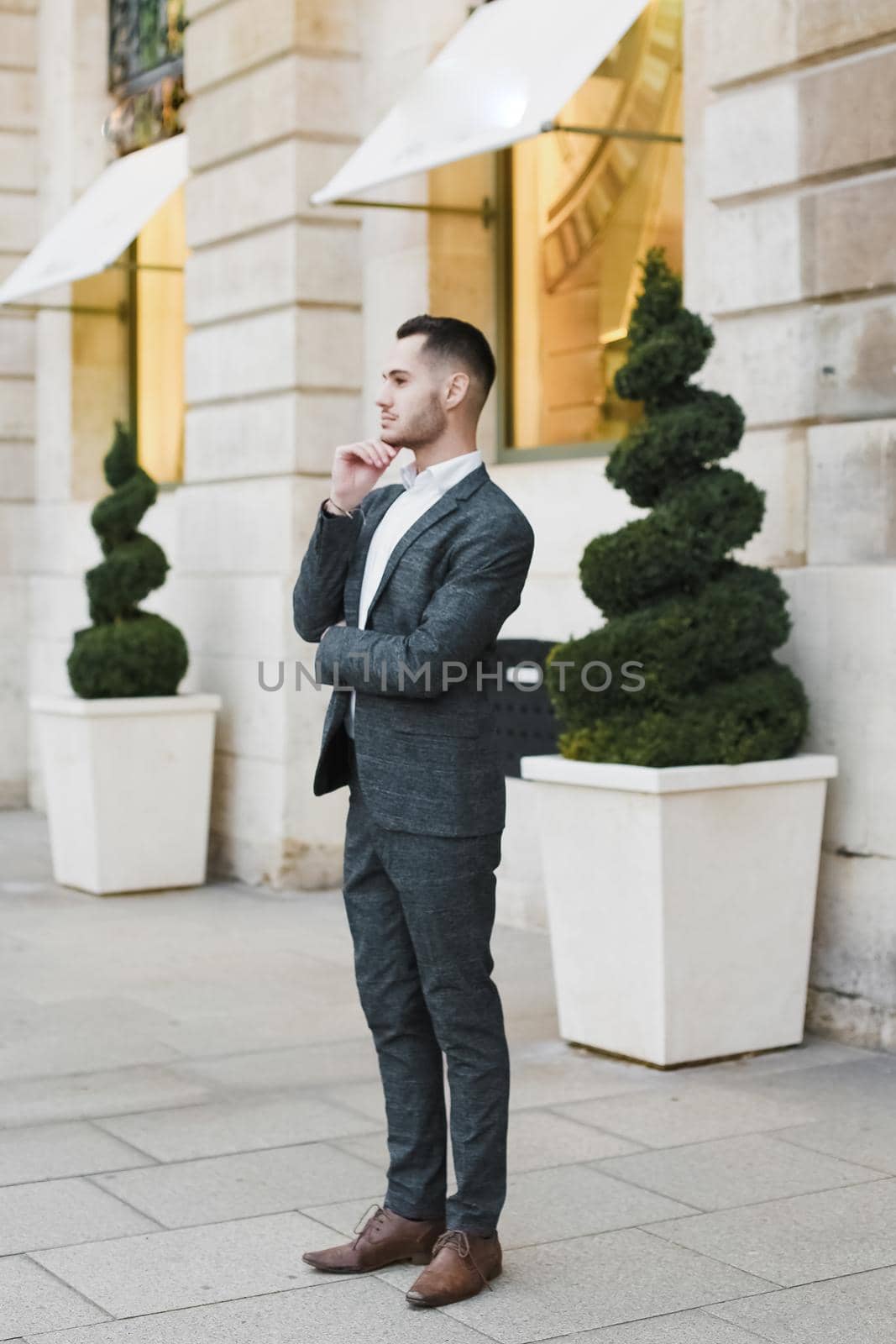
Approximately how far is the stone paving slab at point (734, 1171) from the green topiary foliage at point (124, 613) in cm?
511

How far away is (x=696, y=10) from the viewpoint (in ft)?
25.3

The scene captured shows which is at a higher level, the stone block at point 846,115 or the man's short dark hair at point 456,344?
the stone block at point 846,115

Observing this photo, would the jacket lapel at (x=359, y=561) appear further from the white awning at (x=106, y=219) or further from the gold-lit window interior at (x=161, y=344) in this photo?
the gold-lit window interior at (x=161, y=344)

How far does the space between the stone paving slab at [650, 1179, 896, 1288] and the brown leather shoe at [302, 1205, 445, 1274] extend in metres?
0.58

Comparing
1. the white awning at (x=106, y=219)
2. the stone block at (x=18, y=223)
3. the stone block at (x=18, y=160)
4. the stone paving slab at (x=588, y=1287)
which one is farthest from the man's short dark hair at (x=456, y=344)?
the stone block at (x=18, y=160)

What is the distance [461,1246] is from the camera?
13.3ft

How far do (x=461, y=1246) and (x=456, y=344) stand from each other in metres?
1.90

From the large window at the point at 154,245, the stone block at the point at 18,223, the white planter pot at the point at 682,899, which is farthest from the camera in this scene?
the stone block at the point at 18,223

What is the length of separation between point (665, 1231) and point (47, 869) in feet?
21.8

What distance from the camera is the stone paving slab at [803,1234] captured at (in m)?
4.25

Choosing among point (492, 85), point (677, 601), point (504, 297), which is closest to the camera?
point (677, 601)

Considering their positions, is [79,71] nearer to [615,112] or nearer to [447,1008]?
[615,112]

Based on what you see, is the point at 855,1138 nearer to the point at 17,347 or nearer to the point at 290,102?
the point at 290,102

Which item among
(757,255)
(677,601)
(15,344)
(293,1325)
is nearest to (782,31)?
(757,255)
